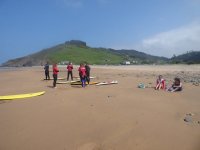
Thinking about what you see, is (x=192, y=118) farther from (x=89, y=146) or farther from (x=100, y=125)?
(x=89, y=146)

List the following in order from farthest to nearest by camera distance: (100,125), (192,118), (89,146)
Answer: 1. (192,118)
2. (100,125)
3. (89,146)

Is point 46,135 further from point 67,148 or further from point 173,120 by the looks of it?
point 173,120

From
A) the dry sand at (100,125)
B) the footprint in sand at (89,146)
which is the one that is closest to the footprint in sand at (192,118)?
the dry sand at (100,125)

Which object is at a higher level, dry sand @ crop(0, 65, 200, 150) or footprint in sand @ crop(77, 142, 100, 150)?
dry sand @ crop(0, 65, 200, 150)

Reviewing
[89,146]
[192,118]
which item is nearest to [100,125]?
[89,146]

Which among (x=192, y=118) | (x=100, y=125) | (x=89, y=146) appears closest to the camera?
(x=89, y=146)

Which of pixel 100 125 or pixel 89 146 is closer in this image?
pixel 89 146

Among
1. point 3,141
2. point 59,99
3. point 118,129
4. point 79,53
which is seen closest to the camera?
point 3,141

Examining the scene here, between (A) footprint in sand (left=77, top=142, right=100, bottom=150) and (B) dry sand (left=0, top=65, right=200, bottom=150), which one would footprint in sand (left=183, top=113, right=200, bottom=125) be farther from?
(A) footprint in sand (left=77, top=142, right=100, bottom=150)

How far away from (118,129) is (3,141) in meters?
3.23

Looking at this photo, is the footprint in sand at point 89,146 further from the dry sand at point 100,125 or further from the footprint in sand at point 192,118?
the footprint in sand at point 192,118

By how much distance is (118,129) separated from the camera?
336 inches

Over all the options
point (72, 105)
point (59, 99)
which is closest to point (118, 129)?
point (72, 105)

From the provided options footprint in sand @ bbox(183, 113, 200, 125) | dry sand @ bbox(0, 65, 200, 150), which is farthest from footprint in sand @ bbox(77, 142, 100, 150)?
footprint in sand @ bbox(183, 113, 200, 125)
